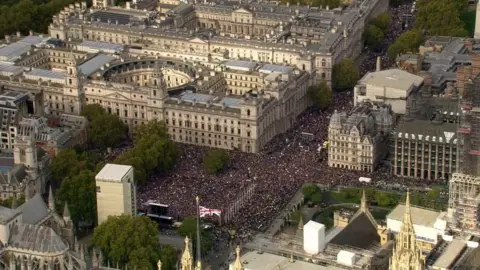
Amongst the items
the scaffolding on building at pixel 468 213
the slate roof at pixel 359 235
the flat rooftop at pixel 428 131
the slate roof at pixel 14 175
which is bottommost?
the slate roof at pixel 14 175

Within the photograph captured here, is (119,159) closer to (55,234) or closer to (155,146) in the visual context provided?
(155,146)

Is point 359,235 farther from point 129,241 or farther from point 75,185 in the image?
point 75,185

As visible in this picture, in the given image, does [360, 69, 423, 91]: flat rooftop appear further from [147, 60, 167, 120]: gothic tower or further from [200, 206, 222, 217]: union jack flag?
[200, 206, 222, 217]: union jack flag

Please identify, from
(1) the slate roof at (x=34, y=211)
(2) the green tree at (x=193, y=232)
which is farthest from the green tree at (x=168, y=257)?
(1) the slate roof at (x=34, y=211)

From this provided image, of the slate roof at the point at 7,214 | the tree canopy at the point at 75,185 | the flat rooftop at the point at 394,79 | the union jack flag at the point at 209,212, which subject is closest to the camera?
the slate roof at the point at 7,214

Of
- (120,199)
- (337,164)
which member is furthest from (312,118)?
(120,199)

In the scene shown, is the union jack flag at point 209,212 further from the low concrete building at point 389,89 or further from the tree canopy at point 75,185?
the low concrete building at point 389,89

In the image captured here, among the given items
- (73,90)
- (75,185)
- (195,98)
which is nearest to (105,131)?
(73,90)
